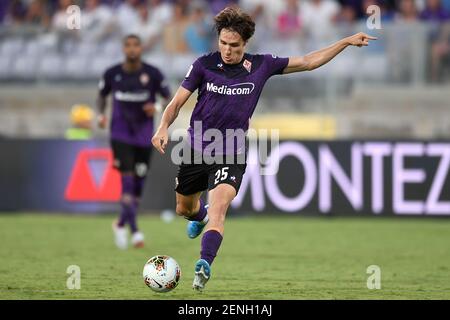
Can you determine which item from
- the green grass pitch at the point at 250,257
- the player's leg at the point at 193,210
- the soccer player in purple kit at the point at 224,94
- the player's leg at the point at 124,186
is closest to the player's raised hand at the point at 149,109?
the player's leg at the point at 124,186

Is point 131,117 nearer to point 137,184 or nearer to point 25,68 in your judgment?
point 137,184

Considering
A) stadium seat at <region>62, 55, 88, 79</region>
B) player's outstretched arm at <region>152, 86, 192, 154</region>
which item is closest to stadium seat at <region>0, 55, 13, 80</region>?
stadium seat at <region>62, 55, 88, 79</region>

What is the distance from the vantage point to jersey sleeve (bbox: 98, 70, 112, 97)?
13.4 metres

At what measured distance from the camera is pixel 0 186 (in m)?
17.5

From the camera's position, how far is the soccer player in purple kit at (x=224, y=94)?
29.4ft

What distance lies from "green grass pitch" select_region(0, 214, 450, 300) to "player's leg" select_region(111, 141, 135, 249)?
21cm

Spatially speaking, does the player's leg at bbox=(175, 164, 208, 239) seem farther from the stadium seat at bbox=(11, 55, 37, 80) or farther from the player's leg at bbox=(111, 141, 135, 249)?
the stadium seat at bbox=(11, 55, 37, 80)

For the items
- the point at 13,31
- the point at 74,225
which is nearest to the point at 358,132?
the point at 74,225

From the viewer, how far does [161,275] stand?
28.6 feet

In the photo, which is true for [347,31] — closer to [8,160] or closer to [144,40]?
[144,40]

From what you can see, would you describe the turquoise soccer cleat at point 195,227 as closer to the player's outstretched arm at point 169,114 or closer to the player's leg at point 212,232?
the player's leg at point 212,232

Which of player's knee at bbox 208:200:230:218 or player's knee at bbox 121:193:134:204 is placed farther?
player's knee at bbox 121:193:134:204

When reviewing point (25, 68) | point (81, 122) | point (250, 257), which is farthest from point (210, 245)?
point (25, 68)
